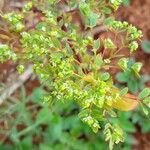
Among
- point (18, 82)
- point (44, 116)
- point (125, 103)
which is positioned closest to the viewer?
point (125, 103)

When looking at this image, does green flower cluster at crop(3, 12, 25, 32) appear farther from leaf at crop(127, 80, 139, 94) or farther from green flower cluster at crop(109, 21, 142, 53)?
leaf at crop(127, 80, 139, 94)

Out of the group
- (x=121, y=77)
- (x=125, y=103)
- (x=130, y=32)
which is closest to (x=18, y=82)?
(x=121, y=77)

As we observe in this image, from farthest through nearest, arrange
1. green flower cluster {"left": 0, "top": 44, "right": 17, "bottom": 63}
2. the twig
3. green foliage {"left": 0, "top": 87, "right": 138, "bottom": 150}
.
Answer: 1. the twig
2. green foliage {"left": 0, "top": 87, "right": 138, "bottom": 150}
3. green flower cluster {"left": 0, "top": 44, "right": 17, "bottom": 63}

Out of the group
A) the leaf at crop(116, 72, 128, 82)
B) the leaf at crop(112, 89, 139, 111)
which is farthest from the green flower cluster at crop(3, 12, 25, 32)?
the leaf at crop(116, 72, 128, 82)

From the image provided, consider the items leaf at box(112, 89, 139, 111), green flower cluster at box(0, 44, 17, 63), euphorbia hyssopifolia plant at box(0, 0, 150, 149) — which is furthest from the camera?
leaf at box(112, 89, 139, 111)

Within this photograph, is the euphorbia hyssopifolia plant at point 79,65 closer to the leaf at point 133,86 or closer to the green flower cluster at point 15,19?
the green flower cluster at point 15,19

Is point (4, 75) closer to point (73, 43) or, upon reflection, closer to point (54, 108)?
point (54, 108)

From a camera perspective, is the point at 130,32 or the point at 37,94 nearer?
the point at 130,32

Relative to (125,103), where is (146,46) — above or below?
below

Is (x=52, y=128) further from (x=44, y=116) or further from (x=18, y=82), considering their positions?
(x=18, y=82)

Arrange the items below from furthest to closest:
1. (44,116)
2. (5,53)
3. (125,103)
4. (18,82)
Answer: (18,82), (44,116), (125,103), (5,53)

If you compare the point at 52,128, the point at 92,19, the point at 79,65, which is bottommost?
the point at 52,128

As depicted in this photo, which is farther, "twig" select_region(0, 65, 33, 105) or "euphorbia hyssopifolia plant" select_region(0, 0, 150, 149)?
"twig" select_region(0, 65, 33, 105)
